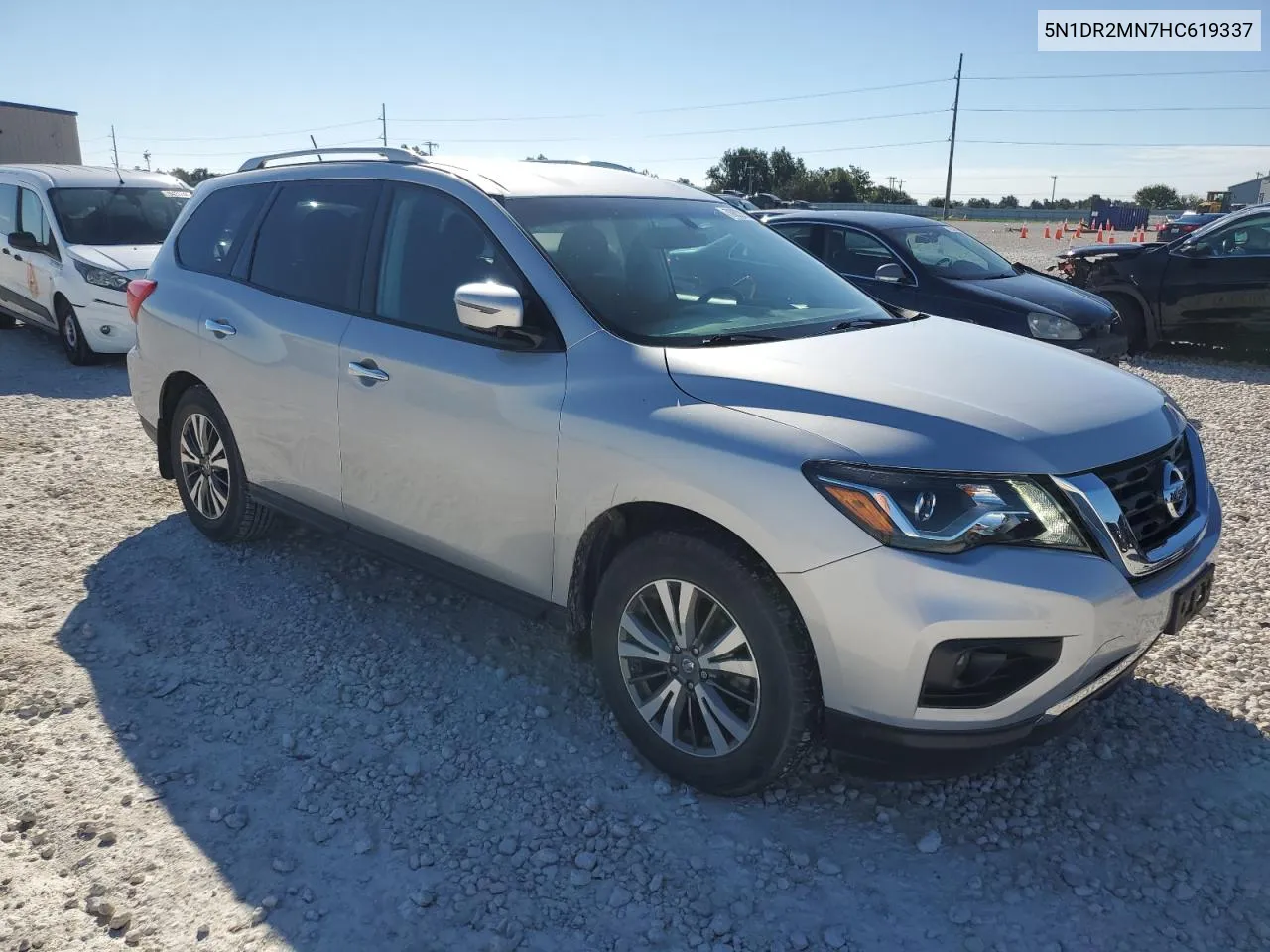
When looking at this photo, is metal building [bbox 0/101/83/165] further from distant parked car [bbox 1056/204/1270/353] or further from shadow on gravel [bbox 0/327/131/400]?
distant parked car [bbox 1056/204/1270/353]

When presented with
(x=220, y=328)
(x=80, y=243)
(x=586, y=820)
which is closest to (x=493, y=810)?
(x=586, y=820)

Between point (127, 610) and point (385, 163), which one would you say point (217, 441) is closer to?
point (127, 610)

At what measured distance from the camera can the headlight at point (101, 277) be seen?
929 cm

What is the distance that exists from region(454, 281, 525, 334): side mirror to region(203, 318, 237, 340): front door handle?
178 centimetres

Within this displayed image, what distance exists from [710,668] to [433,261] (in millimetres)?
1893

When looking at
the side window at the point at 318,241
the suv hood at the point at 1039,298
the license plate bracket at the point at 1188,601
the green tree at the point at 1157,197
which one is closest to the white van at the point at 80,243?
the side window at the point at 318,241

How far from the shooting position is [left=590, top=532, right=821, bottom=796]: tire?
107 inches

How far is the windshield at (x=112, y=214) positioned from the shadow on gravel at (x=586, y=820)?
24.3 ft

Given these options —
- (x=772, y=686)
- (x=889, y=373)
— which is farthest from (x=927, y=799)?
(x=889, y=373)

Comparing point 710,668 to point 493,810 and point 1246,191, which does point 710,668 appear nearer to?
point 493,810

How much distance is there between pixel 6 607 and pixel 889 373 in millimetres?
3946

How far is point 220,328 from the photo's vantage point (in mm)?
4504

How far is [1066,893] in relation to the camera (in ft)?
8.72

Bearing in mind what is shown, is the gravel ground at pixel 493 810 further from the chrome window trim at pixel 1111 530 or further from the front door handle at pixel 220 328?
the front door handle at pixel 220 328
